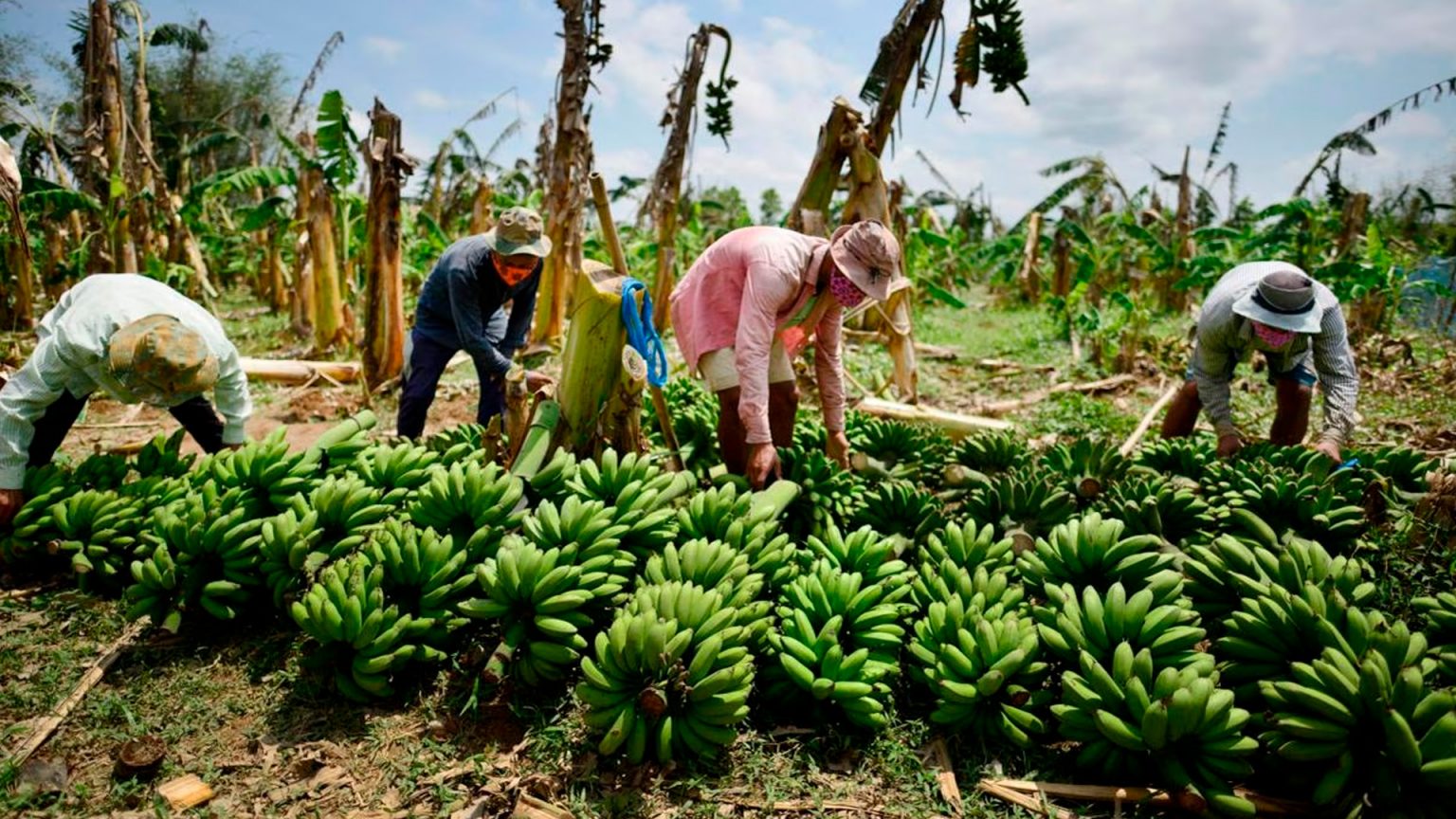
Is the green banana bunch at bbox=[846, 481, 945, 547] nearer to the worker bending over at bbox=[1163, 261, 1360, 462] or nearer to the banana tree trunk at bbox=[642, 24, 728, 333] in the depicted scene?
the worker bending over at bbox=[1163, 261, 1360, 462]

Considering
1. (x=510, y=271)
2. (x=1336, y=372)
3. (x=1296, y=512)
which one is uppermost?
(x=1336, y=372)

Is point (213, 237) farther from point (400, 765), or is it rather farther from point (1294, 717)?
point (1294, 717)

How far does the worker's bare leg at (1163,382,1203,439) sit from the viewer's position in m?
4.75

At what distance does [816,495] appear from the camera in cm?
338

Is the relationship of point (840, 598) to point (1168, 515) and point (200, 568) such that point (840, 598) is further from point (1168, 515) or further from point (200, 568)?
point (200, 568)

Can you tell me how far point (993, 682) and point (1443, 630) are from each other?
56.9 inches

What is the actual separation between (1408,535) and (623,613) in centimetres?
314

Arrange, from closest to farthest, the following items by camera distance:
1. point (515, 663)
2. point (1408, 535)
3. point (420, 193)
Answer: point (515, 663) < point (1408, 535) < point (420, 193)

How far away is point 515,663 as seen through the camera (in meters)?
2.48

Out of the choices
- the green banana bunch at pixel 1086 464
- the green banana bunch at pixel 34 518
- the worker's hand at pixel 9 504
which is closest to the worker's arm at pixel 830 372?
the green banana bunch at pixel 1086 464

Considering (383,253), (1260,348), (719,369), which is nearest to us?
(719,369)

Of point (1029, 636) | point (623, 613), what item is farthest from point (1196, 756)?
point (623, 613)

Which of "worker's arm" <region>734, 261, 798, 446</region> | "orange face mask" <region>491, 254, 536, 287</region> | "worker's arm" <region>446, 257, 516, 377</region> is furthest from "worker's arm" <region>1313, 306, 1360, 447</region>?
"worker's arm" <region>446, 257, 516, 377</region>

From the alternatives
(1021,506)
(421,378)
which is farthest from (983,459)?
(421,378)
